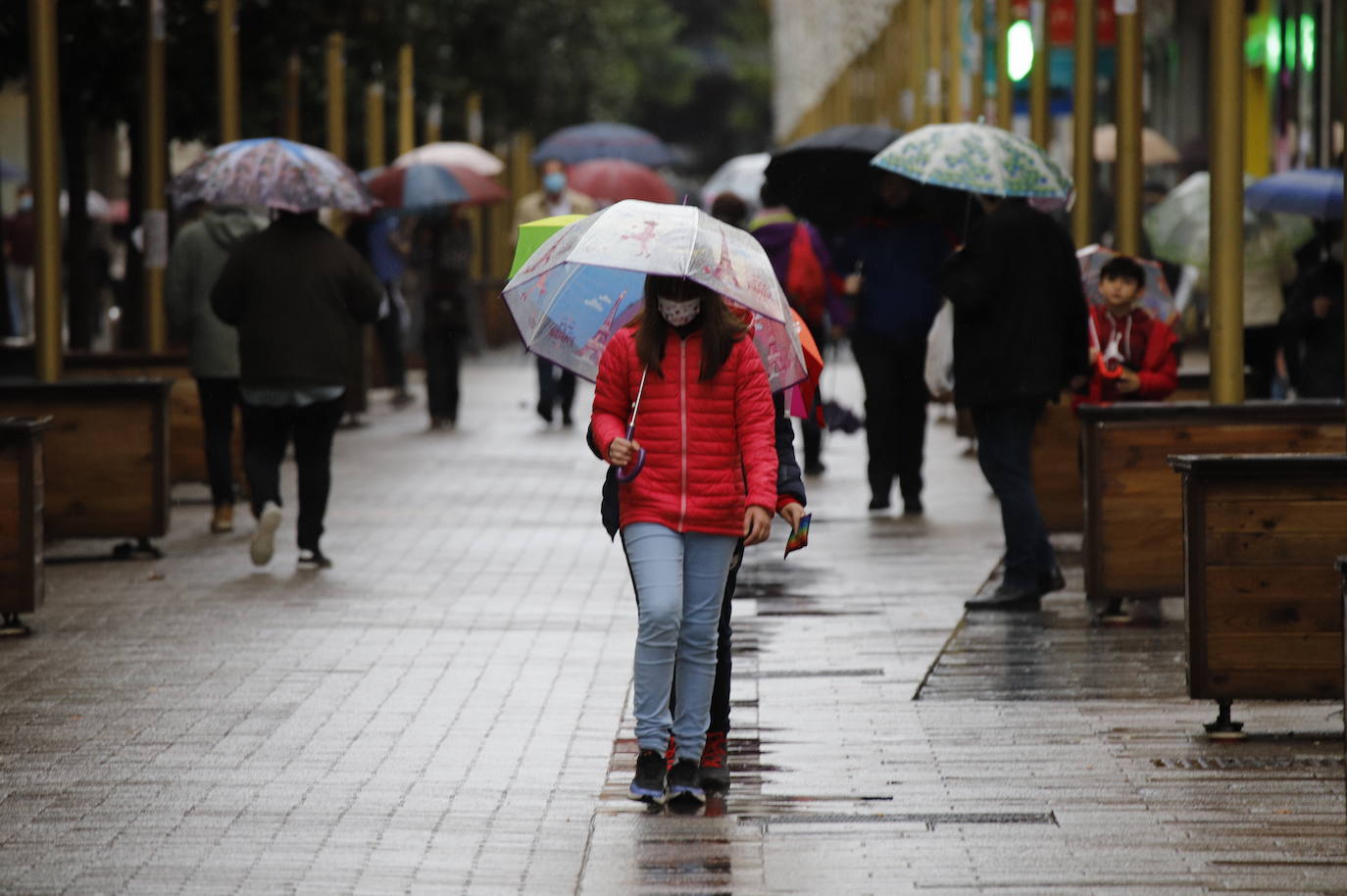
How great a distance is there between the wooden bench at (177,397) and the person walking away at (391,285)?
18.9 feet

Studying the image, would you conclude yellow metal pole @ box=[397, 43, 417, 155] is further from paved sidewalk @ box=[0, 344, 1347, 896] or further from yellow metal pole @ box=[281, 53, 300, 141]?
paved sidewalk @ box=[0, 344, 1347, 896]

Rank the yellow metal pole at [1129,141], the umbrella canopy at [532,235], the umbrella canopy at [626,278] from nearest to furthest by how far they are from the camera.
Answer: the umbrella canopy at [626,278] → the umbrella canopy at [532,235] → the yellow metal pole at [1129,141]

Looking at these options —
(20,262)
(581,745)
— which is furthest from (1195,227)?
(20,262)

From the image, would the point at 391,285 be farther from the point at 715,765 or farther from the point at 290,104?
the point at 715,765

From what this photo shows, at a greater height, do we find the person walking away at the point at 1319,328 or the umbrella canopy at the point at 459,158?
the umbrella canopy at the point at 459,158

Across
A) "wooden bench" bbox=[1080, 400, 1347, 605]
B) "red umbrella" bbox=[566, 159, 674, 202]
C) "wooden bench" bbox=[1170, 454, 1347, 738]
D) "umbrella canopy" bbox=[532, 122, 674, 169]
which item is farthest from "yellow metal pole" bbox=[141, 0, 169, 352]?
"umbrella canopy" bbox=[532, 122, 674, 169]

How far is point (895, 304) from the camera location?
1388 cm

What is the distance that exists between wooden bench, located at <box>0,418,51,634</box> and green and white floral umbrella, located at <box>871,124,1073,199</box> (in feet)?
13.0

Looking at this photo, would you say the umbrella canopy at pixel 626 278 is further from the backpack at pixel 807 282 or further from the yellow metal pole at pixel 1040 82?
the yellow metal pole at pixel 1040 82

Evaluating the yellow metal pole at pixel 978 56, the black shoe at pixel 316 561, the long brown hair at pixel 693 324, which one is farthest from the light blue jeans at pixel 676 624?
the yellow metal pole at pixel 978 56

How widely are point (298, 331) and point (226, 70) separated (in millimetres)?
6345

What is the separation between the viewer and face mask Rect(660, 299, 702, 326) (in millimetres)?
6578

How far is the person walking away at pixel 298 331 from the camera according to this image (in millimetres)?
11664

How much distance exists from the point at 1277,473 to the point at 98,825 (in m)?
3.65
